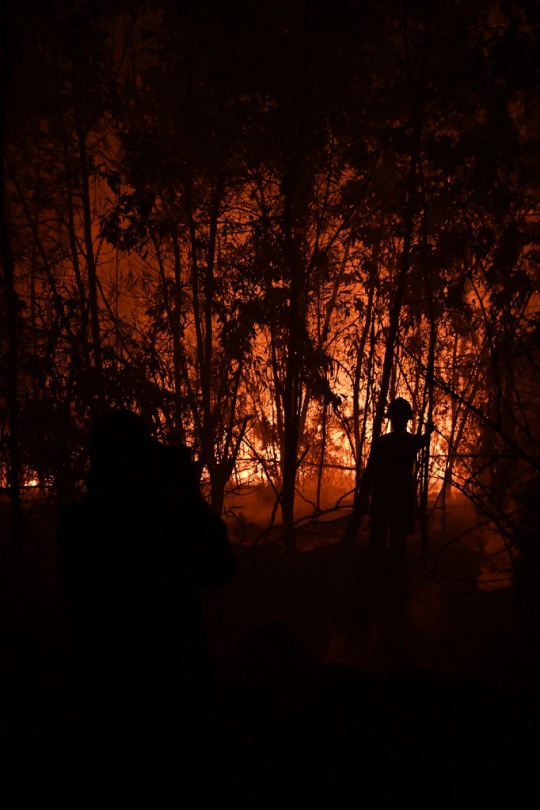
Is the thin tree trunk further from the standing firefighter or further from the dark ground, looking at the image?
the standing firefighter

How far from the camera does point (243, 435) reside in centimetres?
528

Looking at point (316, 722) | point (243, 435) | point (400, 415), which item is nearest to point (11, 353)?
point (243, 435)

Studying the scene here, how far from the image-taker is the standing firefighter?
474cm

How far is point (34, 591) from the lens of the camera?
395cm

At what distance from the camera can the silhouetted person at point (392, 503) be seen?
15.5ft

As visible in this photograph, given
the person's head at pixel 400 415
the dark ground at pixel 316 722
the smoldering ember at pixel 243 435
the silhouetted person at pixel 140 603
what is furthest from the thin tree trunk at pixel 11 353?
the person's head at pixel 400 415

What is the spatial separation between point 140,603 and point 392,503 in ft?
12.3

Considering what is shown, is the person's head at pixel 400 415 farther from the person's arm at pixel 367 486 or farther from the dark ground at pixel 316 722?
the dark ground at pixel 316 722

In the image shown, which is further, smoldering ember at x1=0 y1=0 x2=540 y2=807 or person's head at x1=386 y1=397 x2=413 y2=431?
person's head at x1=386 y1=397 x2=413 y2=431

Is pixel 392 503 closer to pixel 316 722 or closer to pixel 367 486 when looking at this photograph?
pixel 367 486

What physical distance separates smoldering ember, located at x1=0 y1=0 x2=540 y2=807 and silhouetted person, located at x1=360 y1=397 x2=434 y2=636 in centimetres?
3

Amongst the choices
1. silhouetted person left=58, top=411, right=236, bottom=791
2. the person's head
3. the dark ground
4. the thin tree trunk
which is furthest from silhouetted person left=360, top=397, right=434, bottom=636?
silhouetted person left=58, top=411, right=236, bottom=791

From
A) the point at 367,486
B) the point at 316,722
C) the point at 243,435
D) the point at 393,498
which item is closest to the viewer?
the point at 316,722

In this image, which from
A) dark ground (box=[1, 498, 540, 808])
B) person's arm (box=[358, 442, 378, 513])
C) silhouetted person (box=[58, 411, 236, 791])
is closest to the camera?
silhouetted person (box=[58, 411, 236, 791])
